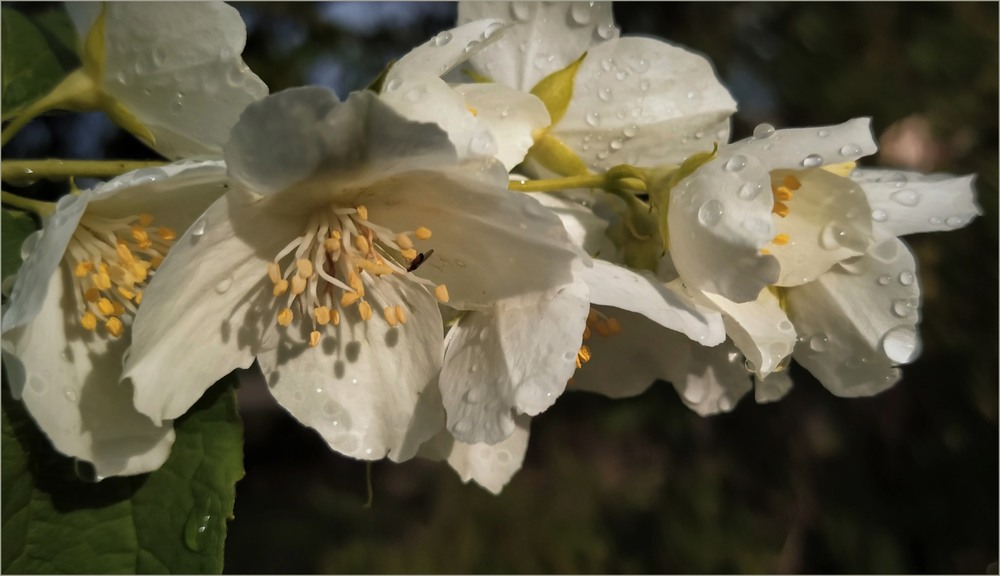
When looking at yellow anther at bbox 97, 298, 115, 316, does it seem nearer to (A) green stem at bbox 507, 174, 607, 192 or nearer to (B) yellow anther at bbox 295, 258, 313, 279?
(B) yellow anther at bbox 295, 258, 313, 279

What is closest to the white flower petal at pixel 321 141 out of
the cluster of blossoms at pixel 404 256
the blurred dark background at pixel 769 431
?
the cluster of blossoms at pixel 404 256

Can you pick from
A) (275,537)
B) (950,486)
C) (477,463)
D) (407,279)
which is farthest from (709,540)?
(407,279)

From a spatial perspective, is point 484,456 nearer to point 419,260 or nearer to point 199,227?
point 419,260

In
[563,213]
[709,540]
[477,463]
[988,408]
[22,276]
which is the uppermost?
[22,276]

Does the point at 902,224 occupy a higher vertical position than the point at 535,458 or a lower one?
higher

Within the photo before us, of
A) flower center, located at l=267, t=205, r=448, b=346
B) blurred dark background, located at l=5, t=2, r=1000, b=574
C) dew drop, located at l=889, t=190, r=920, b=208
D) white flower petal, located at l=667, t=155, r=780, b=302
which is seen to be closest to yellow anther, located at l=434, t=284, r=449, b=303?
flower center, located at l=267, t=205, r=448, b=346

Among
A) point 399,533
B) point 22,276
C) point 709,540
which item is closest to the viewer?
point 22,276

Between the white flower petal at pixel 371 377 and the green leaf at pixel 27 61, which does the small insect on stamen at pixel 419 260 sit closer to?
the white flower petal at pixel 371 377

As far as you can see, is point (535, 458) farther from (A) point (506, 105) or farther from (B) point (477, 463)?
(A) point (506, 105)
